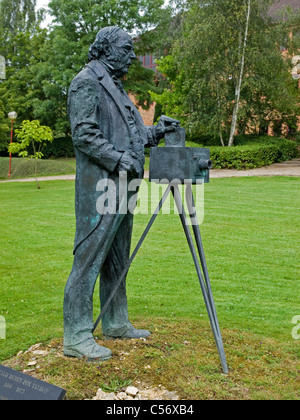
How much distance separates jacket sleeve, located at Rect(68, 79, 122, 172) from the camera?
4.15 m

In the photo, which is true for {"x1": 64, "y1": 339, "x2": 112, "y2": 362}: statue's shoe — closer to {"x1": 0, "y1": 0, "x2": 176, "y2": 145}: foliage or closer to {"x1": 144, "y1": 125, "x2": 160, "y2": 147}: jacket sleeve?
{"x1": 144, "y1": 125, "x2": 160, "y2": 147}: jacket sleeve

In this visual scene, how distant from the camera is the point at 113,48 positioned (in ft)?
14.4

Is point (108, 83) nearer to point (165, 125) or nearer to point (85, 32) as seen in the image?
point (165, 125)

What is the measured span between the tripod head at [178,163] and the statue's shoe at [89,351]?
148 centimetres

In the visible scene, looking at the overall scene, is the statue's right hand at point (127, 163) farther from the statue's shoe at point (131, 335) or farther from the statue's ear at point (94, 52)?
the statue's shoe at point (131, 335)

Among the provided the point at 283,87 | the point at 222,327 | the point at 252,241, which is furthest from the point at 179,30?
the point at 222,327

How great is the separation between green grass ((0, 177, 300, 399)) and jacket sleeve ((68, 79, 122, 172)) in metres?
1.74

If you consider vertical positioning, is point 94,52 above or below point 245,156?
above

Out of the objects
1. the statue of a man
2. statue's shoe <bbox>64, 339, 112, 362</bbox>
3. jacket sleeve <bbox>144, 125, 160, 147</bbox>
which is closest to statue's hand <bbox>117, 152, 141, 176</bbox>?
the statue of a man

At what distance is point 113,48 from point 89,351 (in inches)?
99.1

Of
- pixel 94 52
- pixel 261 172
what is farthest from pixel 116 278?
pixel 261 172

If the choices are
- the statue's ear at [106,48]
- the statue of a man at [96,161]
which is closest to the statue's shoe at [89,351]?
the statue of a man at [96,161]

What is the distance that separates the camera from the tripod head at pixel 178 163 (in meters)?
4.29

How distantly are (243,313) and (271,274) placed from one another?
1841mm
